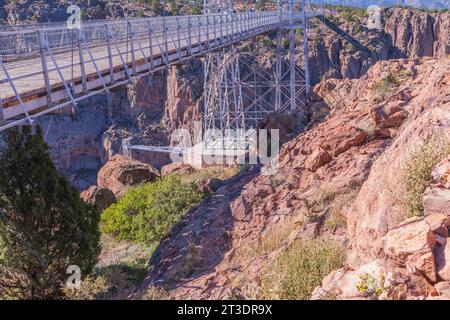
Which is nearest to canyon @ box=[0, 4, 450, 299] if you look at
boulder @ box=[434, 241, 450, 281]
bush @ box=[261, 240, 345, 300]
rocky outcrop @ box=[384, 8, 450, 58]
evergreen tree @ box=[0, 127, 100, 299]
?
boulder @ box=[434, 241, 450, 281]

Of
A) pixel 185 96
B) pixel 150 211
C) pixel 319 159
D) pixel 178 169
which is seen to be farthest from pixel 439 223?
pixel 185 96

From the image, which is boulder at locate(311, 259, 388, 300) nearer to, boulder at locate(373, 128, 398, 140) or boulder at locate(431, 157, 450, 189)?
boulder at locate(431, 157, 450, 189)

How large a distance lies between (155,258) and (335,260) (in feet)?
14.3

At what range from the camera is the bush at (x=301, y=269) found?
14.7 ft

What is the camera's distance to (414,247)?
12.1ft

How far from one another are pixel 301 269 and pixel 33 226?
163 inches

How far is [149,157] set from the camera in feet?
134

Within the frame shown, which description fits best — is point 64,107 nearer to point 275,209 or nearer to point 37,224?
point 37,224

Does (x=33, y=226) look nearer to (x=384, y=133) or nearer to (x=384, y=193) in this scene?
(x=384, y=193)

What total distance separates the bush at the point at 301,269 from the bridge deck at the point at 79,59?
11.7 feet

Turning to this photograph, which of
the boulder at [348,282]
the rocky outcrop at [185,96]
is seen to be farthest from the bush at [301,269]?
the rocky outcrop at [185,96]

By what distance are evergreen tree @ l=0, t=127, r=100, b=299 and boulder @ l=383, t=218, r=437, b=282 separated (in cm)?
471

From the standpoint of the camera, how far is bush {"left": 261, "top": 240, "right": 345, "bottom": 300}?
4.49 m

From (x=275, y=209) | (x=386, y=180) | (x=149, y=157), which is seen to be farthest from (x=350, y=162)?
(x=149, y=157)
